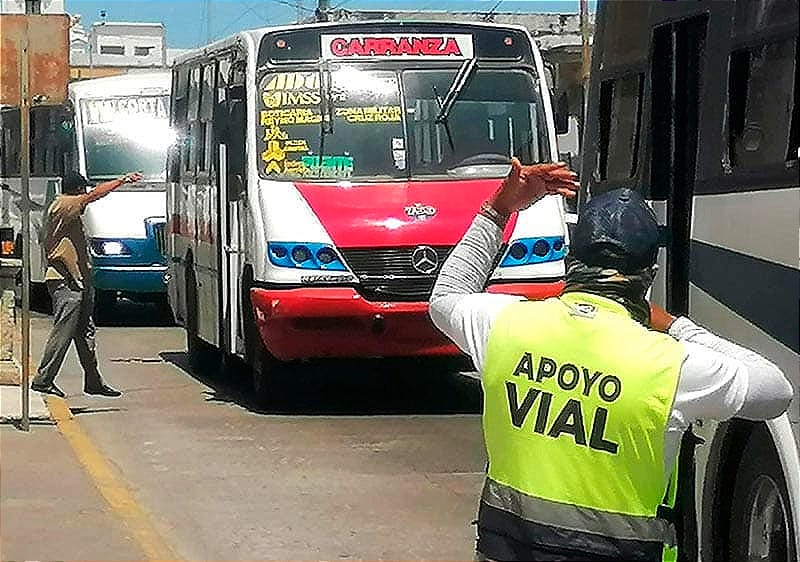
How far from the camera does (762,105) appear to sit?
5.79 meters

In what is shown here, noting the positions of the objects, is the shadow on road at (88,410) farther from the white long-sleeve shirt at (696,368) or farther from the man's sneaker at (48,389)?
the white long-sleeve shirt at (696,368)

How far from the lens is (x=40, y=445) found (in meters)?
10.7

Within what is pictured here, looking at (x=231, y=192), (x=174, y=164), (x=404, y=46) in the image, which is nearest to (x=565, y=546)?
(x=404, y=46)

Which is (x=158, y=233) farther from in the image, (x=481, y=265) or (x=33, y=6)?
(x=481, y=265)

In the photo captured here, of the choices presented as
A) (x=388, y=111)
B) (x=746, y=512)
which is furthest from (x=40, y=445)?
(x=746, y=512)

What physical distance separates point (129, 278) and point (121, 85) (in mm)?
2710

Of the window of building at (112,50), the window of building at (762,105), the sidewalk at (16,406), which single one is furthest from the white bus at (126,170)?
the window of building at (112,50)

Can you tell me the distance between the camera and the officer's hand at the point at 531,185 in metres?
3.80

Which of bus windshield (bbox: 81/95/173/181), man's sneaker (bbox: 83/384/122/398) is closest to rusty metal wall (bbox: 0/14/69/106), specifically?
man's sneaker (bbox: 83/384/122/398)

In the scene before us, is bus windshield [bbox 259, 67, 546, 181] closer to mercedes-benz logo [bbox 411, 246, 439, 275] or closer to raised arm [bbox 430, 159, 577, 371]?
mercedes-benz logo [bbox 411, 246, 439, 275]

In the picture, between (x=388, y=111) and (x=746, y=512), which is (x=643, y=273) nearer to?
(x=746, y=512)

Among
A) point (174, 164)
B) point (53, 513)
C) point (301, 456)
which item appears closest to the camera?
point (53, 513)

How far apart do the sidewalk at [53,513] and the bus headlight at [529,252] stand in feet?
11.4

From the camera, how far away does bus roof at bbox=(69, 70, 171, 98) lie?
68.3 ft
